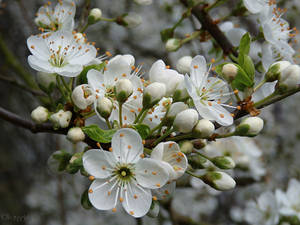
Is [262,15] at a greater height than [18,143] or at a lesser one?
greater

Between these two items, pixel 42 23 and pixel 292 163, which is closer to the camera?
pixel 42 23

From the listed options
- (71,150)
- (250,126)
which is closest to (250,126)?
(250,126)

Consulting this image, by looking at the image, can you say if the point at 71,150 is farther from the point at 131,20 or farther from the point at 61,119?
the point at 61,119

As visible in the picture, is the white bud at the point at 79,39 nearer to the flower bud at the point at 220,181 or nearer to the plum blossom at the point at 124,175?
the plum blossom at the point at 124,175

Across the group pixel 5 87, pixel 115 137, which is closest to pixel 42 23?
pixel 115 137

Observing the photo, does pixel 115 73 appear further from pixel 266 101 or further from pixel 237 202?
pixel 237 202

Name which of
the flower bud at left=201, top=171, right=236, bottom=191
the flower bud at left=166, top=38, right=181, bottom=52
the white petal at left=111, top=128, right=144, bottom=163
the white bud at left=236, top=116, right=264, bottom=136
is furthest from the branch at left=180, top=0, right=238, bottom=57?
the white petal at left=111, top=128, right=144, bottom=163

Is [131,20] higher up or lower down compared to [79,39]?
lower down
